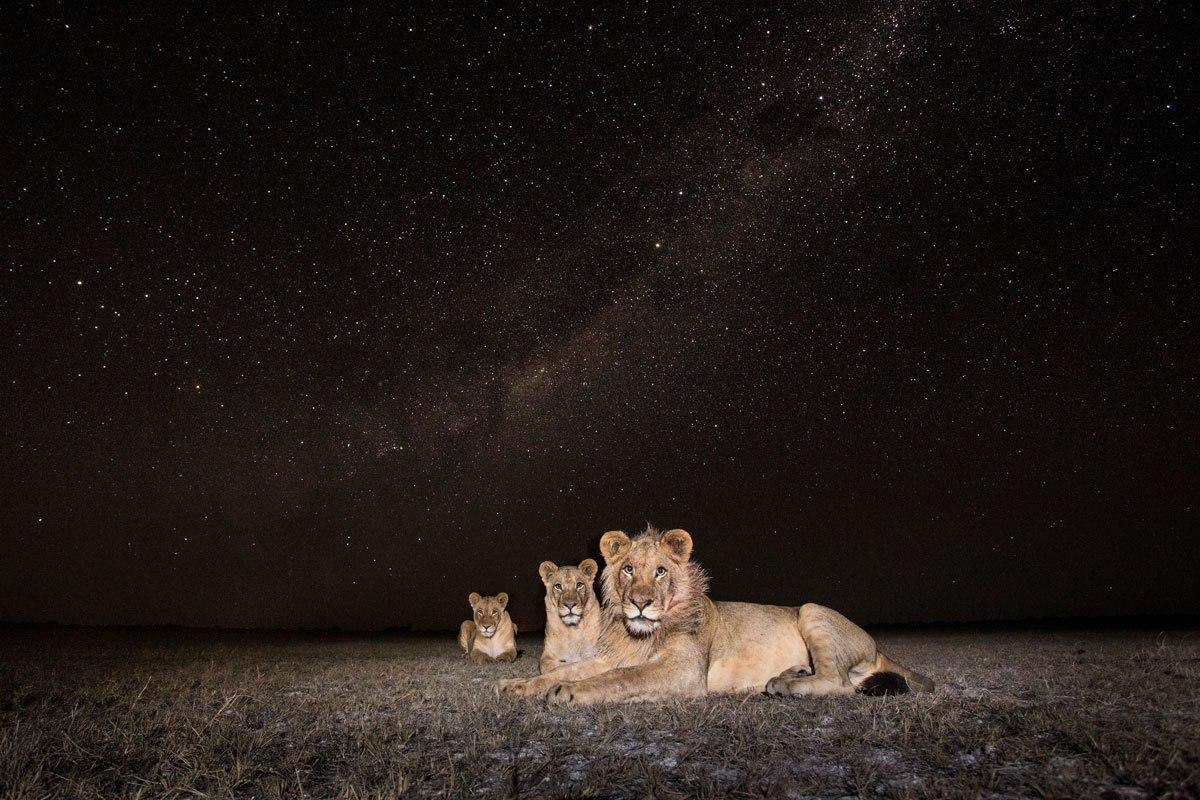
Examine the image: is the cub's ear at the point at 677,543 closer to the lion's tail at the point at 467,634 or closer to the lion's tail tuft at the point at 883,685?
the lion's tail tuft at the point at 883,685

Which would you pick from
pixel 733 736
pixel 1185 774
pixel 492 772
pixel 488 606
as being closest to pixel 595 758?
pixel 492 772

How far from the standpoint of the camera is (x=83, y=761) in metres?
3.98

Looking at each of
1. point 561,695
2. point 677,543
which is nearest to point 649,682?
point 561,695

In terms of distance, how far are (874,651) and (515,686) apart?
4116 mm

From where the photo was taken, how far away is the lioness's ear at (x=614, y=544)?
24.3 feet

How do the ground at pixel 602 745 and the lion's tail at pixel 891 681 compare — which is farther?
the lion's tail at pixel 891 681

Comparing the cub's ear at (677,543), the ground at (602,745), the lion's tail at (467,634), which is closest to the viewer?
the ground at (602,745)

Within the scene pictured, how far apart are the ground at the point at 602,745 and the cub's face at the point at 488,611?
7.65 m

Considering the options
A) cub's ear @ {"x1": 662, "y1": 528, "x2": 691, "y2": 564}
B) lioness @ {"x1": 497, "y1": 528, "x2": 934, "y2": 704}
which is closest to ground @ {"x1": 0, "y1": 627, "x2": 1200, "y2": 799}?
lioness @ {"x1": 497, "y1": 528, "x2": 934, "y2": 704}

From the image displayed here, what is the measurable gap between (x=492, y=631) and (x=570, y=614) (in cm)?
498

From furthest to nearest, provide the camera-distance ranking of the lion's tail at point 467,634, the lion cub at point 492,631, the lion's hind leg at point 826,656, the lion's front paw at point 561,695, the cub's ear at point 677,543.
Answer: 1. the lion's tail at point 467,634
2. the lion cub at point 492,631
3. the cub's ear at point 677,543
4. the lion's hind leg at point 826,656
5. the lion's front paw at point 561,695

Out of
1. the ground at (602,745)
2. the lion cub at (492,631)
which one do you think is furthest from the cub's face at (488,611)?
the ground at (602,745)

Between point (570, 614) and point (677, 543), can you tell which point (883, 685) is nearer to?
point (677, 543)

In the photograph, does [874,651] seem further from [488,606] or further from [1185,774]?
[488,606]
